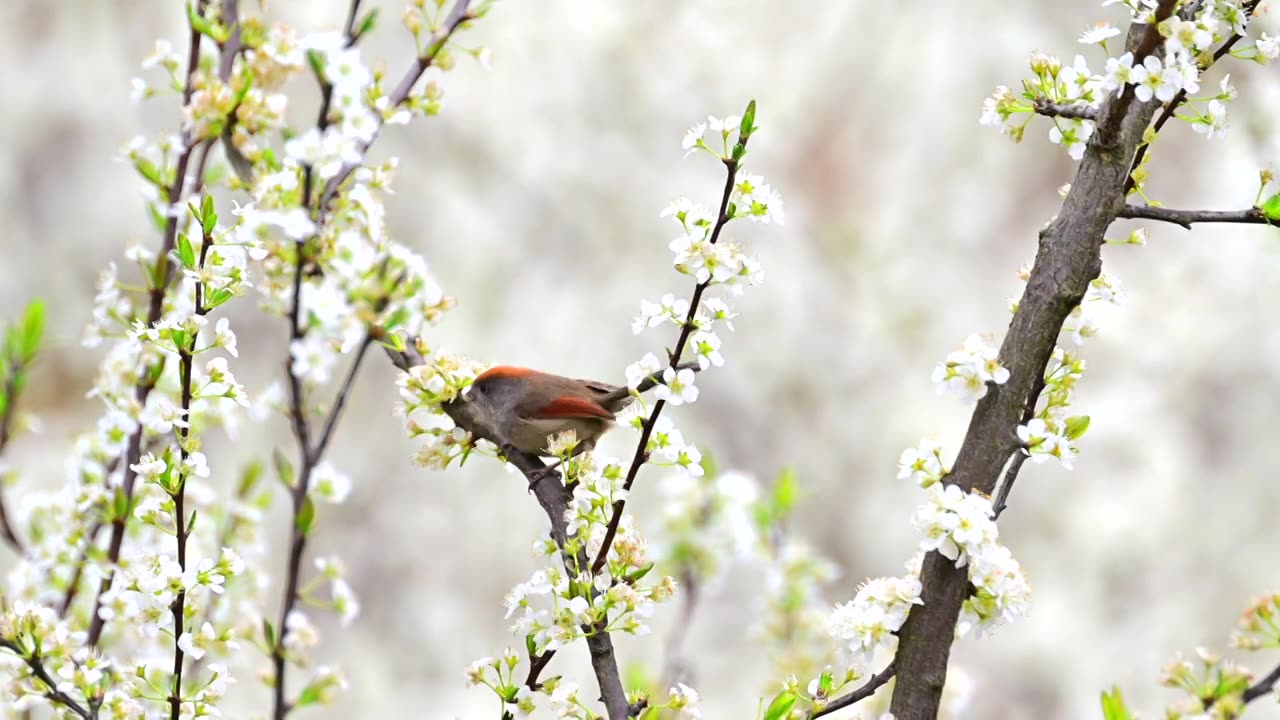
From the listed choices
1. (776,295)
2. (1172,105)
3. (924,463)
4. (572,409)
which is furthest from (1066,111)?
(776,295)

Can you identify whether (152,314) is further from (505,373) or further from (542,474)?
(542,474)

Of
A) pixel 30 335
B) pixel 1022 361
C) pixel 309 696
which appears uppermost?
pixel 30 335

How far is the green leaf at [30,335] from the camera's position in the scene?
1.78 meters

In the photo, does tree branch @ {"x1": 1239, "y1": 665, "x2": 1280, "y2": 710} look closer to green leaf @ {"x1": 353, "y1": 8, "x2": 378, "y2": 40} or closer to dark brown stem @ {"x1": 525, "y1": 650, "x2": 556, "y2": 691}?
dark brown stem @ {"x1": 525, "y1": 650, "x2": 556, "y2": 691}

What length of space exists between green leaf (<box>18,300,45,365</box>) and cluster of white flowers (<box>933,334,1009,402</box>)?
4.49 feet

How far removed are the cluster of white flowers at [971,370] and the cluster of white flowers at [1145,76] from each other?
0.68 feet

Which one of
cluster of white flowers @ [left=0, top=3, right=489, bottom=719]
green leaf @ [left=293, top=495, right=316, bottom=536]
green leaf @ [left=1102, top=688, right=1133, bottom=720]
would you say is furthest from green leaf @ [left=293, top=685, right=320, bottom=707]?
green leaf @ [left=1102, top=688, right=1133, bottom=720]

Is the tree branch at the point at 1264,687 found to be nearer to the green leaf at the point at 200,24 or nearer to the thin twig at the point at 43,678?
the thin twig at the point at 43,678

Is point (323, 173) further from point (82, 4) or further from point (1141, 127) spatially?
point (82, 4)

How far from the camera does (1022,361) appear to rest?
44.3 inches

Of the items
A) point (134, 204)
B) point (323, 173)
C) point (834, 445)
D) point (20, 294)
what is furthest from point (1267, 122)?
point (20, 294)

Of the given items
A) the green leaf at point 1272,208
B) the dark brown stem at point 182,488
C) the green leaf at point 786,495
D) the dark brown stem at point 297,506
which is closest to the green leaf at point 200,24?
the dark brown stem at point 182,488

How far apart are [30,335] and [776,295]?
11.2 ft

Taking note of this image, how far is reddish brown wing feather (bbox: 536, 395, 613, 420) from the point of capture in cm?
159
